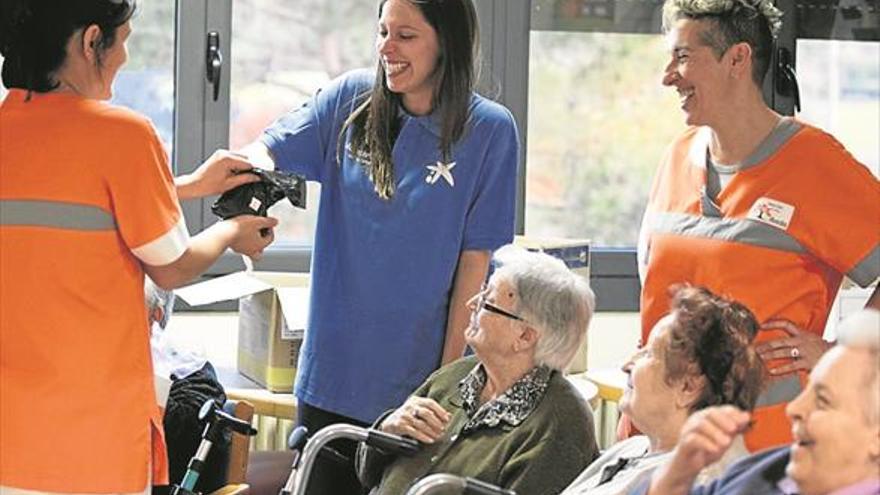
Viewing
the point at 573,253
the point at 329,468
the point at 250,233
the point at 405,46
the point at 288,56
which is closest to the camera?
the point at 250,233

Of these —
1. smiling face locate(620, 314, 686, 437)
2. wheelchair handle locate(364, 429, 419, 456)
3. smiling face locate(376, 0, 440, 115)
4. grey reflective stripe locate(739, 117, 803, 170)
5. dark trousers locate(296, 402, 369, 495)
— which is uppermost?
smiling face locate(376, 0, 440, 115)

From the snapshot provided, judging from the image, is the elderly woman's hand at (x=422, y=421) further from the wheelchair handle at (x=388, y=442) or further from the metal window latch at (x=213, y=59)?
the metal window latch at (x=213, y=59)

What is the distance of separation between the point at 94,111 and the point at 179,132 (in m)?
2.09

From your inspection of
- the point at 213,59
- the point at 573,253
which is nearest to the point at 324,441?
the point at 573,253

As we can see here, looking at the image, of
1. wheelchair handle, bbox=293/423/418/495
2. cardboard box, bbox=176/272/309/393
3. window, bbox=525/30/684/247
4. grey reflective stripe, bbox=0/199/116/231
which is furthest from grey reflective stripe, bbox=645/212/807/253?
window, bbox=525/30/684/247

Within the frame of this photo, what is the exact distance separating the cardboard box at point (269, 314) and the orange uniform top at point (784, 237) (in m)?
1.43

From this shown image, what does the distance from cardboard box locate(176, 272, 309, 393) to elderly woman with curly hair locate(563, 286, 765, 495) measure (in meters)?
1.66

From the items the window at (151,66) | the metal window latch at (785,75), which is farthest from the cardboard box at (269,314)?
the metal window latch at (785,75)

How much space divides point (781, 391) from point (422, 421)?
709 mm

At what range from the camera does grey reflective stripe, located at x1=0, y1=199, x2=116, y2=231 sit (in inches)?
119

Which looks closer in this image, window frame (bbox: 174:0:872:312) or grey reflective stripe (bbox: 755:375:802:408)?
grey reflective stripe (bbox: 755:375:802:408)

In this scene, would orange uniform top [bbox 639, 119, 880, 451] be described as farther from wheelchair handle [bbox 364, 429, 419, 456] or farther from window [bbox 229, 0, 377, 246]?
window [bbox 229, 0, 377, 246]

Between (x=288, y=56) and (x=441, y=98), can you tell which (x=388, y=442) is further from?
(x=288, y=56)

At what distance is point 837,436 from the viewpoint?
236cm
